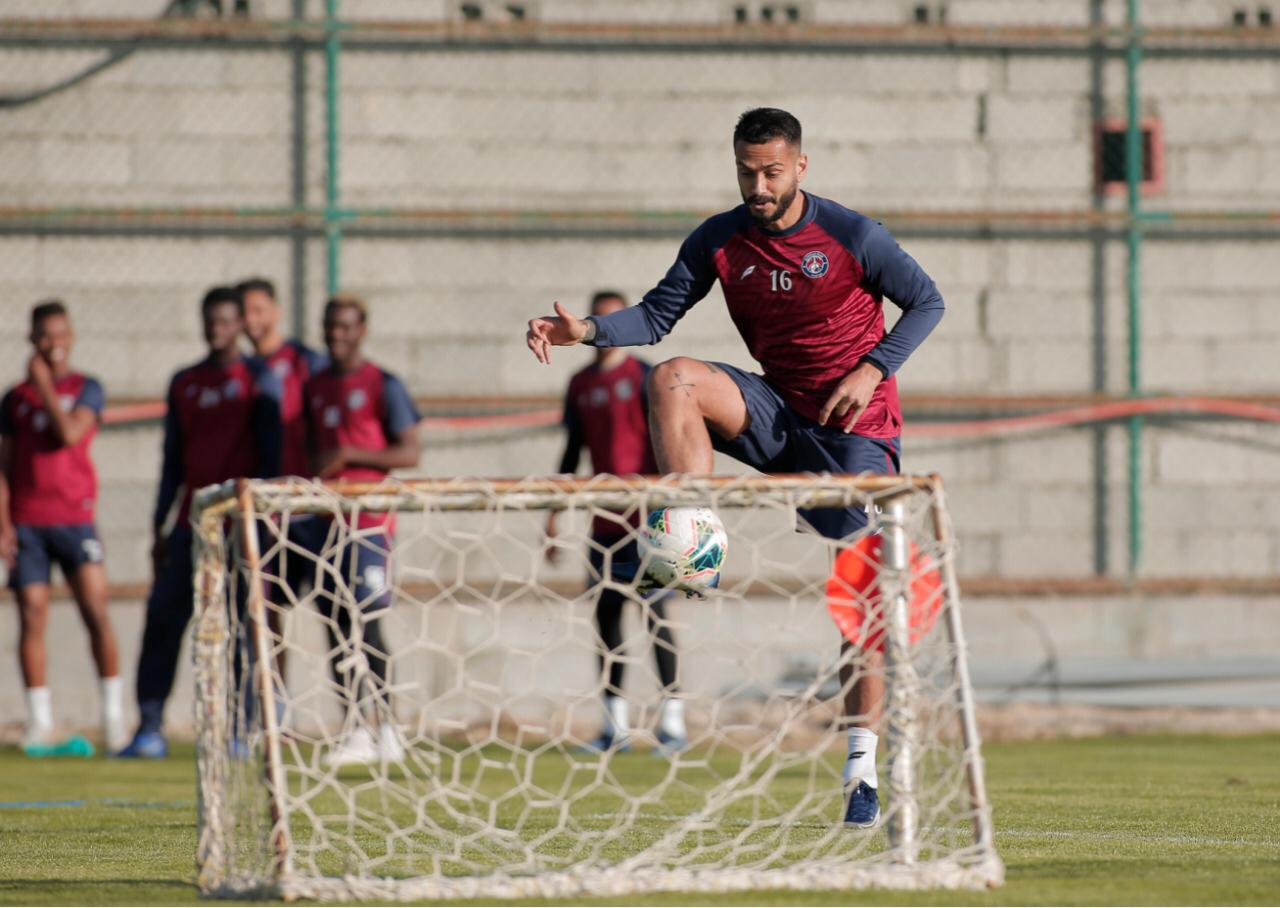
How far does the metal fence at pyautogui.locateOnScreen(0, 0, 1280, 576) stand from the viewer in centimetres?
1159

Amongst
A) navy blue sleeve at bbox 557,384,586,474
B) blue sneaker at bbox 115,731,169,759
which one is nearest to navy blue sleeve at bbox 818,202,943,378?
navy blue sleeve at bbox 557,384,586,474

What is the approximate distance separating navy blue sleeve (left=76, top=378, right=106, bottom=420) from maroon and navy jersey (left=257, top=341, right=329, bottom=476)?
3.54 ft

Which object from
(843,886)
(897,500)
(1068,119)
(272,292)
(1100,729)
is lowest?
(1100,729)

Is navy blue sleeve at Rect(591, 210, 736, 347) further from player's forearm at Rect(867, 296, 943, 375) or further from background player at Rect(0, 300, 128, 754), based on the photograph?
background player at Rect(0, 300, 128, 754)

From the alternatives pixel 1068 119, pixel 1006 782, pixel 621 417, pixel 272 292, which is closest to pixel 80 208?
pixel 272 292

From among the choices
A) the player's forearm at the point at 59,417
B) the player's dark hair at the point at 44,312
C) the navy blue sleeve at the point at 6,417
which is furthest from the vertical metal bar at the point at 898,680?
the navy blue sleeve at the point at 6,417

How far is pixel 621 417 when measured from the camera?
30.6 ft

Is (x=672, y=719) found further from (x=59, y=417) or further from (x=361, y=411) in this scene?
(x=59, y=417)

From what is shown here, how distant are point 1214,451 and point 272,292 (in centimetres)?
617

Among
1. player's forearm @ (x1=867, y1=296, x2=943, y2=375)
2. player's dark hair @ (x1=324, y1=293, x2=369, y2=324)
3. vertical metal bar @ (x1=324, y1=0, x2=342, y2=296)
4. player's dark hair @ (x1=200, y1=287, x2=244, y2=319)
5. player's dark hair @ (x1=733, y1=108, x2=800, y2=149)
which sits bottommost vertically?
player's forearm @ (x1=867, y1=296, x2=943, y2=375)

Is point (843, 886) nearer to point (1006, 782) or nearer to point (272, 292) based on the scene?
point (1006, 782)

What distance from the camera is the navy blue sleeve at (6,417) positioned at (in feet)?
31.6

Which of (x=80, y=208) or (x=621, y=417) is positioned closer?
(x=621, y=417)

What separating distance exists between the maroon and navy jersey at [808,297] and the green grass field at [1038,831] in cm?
132
